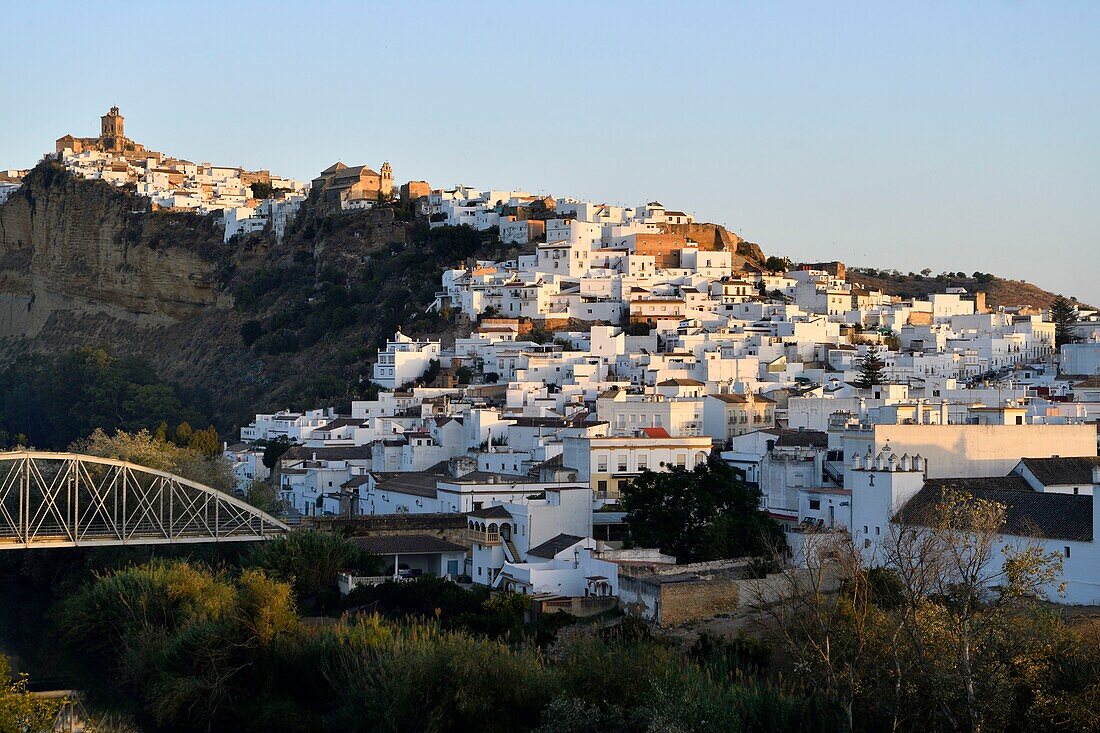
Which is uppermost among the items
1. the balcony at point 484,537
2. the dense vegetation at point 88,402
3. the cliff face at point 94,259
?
the cliff face at point 94,259

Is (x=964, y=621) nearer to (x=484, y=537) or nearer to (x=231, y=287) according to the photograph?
(x=484, y=537)

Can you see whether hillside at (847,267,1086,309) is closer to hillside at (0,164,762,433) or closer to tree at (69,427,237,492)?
hillside at (0,164,762,433)

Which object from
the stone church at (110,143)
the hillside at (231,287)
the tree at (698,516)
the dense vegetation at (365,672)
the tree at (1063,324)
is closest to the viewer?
the dense vegetation at (365,672)

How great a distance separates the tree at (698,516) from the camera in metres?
31.9

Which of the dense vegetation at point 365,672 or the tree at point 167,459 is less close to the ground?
the tree at point 167,459

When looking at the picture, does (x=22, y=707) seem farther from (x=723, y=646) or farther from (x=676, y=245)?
(x=676, y=245)

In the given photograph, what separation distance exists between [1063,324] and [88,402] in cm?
4946

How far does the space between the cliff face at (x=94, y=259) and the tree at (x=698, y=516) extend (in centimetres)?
6217

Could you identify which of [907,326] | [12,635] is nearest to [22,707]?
[12,635]

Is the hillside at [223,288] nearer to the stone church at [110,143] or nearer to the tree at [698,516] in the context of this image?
the stone church at [110,143]

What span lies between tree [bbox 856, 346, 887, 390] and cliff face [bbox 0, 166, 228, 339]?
44043mm

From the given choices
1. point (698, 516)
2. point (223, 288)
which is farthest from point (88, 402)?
point (698, 516)

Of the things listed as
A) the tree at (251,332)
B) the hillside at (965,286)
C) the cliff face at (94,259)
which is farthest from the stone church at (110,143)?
the hillside at (965,286)

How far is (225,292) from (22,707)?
72.6m
